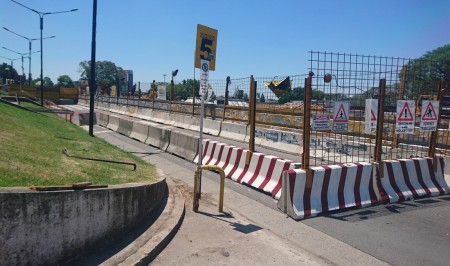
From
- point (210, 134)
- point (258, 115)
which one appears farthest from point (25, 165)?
point (210, 134)

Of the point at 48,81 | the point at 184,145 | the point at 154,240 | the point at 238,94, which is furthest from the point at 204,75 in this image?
the point at 48,81

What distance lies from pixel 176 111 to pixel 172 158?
42.0 feet

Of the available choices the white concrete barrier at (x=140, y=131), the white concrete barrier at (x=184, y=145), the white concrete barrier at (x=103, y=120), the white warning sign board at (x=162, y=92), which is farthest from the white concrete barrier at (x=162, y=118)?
the white concrete barrier at (x=184, y=145)

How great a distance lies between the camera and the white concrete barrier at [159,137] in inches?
564

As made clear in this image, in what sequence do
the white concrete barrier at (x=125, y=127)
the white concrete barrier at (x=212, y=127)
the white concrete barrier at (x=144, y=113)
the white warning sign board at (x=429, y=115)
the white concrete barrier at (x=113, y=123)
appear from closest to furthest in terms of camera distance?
the white warning sign board at (x=429, y=115) < the white concrete barrier at (x=125, y=127) < the white concrete barrier at (x=212, y=127) < the white concrete barrier at (x=113, y=123) < the white concrete barrier at (x=144, y=113)

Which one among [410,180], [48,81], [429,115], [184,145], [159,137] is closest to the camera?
[410,180]

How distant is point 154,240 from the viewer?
4852mm

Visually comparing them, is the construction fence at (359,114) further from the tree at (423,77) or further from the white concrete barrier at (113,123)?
the white concrete barrier at (113,123)

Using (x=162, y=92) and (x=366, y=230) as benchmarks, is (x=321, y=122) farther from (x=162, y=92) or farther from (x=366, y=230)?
(x=162, y=92)

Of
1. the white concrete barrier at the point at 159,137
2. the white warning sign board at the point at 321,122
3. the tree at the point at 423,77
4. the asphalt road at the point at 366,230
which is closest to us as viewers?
the asphalt road at the point at 366,230

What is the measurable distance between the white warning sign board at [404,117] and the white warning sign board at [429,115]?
44cm

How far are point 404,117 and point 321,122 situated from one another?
2496mm

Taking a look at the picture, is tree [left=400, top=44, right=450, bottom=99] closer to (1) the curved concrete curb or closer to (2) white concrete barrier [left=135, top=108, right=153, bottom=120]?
(1) the curved concrete curb

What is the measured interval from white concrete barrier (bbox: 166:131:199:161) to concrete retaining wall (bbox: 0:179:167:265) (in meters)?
6.99
